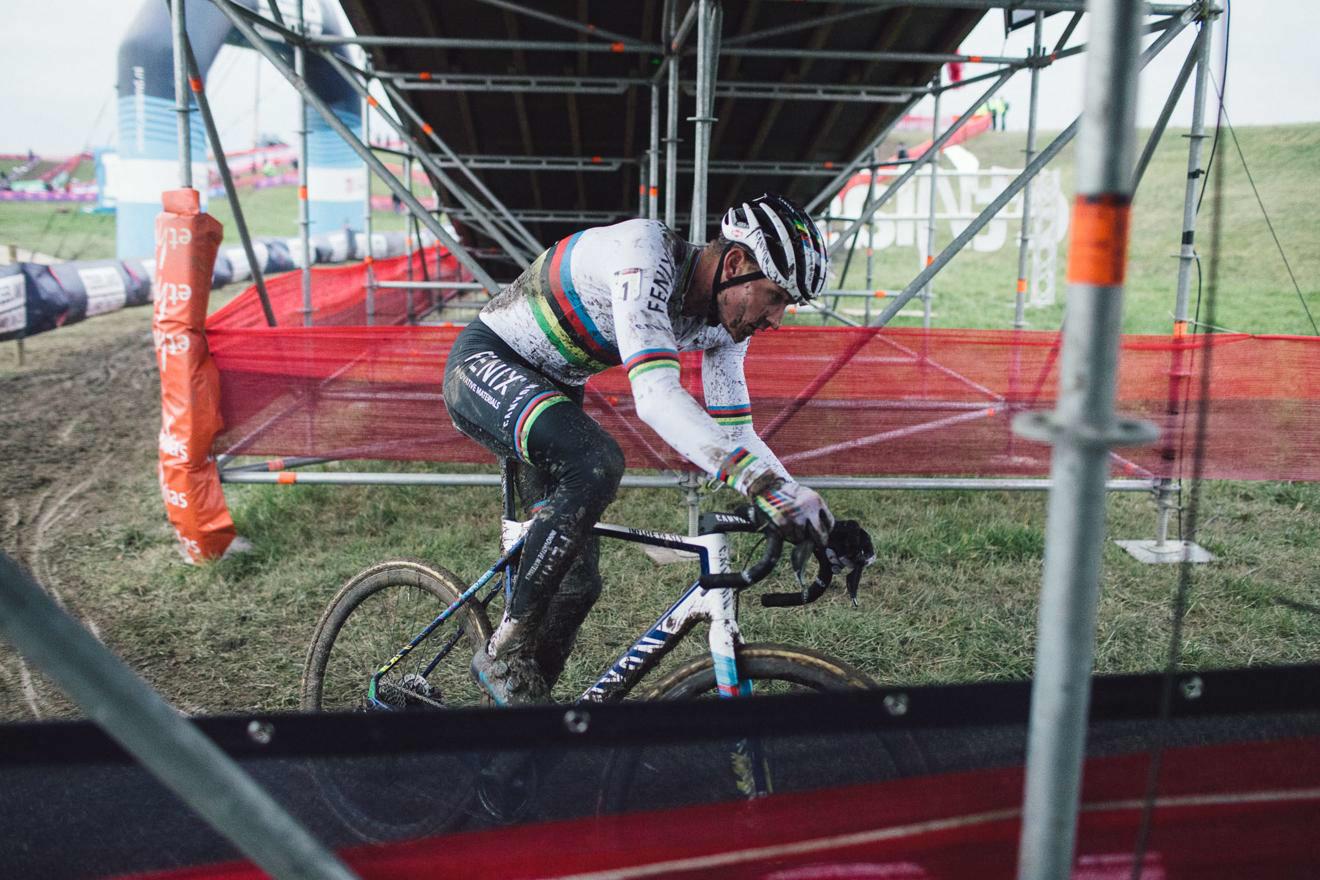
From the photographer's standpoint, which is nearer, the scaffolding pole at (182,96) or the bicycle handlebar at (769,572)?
the bicycle handlebar at (769,572)

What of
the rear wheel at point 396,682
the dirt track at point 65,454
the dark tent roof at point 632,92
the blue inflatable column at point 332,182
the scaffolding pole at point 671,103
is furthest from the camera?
the blue inflatable column at point 332,182

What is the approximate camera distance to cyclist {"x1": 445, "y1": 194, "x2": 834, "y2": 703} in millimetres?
2400

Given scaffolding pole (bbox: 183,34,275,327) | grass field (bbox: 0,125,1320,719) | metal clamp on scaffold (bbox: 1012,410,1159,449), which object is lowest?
grass field (bbox: 0,125,1320,719)

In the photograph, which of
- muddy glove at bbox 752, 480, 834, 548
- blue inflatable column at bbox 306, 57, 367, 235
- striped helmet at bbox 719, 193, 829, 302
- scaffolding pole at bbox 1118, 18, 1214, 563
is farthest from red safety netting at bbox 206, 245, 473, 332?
blue inflatable column at bbox 306, 57, 367, 235

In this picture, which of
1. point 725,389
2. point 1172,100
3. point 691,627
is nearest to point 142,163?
point 1172,100

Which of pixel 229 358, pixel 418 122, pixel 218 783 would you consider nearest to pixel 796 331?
pixel 229 358

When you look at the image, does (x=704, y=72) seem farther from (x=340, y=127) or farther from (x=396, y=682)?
(x=396, y=682)

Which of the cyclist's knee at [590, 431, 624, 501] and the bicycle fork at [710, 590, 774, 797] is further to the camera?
the cyclist's knee at [590, 431, 624, 501]

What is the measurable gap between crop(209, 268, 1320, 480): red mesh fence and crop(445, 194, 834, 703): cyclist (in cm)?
225

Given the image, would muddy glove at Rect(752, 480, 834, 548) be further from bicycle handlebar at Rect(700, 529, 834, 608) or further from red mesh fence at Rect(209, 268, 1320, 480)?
red mesh fence at Rect(209, 268, 1320, 480)

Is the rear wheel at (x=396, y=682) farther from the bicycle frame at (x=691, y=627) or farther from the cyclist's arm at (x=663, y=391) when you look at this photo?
the cyclist's arm at (x=663, y=391)

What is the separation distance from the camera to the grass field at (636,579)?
4.53 m

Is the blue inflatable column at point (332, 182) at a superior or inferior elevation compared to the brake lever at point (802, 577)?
superior

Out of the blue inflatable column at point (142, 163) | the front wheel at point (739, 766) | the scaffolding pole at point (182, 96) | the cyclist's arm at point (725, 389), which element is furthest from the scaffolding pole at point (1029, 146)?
the blue inflatable column at point (142, 163)
